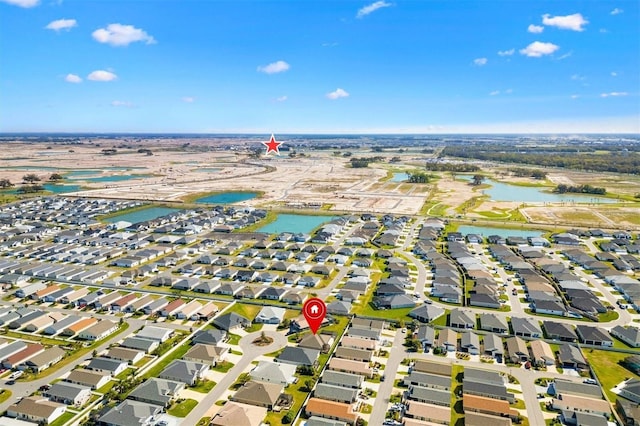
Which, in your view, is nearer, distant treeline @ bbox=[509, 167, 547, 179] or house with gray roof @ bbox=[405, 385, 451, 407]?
house with gray roof @ bbox=[405, 385, 451, 407]

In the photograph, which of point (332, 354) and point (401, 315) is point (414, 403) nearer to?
point (332, 354)

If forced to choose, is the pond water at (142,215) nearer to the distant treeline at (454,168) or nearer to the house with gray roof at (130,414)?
the house with gray roof at (130,414)

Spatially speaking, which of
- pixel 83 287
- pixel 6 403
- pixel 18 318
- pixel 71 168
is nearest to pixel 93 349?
pixel 6 403

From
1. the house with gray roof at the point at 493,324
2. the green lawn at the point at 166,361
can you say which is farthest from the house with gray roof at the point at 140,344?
the house with gray roof at the point at 493,324

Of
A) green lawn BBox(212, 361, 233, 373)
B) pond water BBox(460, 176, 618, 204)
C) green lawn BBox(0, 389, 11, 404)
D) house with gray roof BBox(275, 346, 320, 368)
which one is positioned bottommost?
green lawn BBox(0, 389, 11, 404)

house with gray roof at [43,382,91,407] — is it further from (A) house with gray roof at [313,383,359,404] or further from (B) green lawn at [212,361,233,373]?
(A) house with gray roof at [313,383,359,404]

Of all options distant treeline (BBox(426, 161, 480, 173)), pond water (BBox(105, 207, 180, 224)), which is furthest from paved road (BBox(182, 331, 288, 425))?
distant treeline (BBox(426, 161, 480, 173))

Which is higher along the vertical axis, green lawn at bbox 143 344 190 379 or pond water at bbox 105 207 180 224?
pond water at bbox 105 207 180 224
